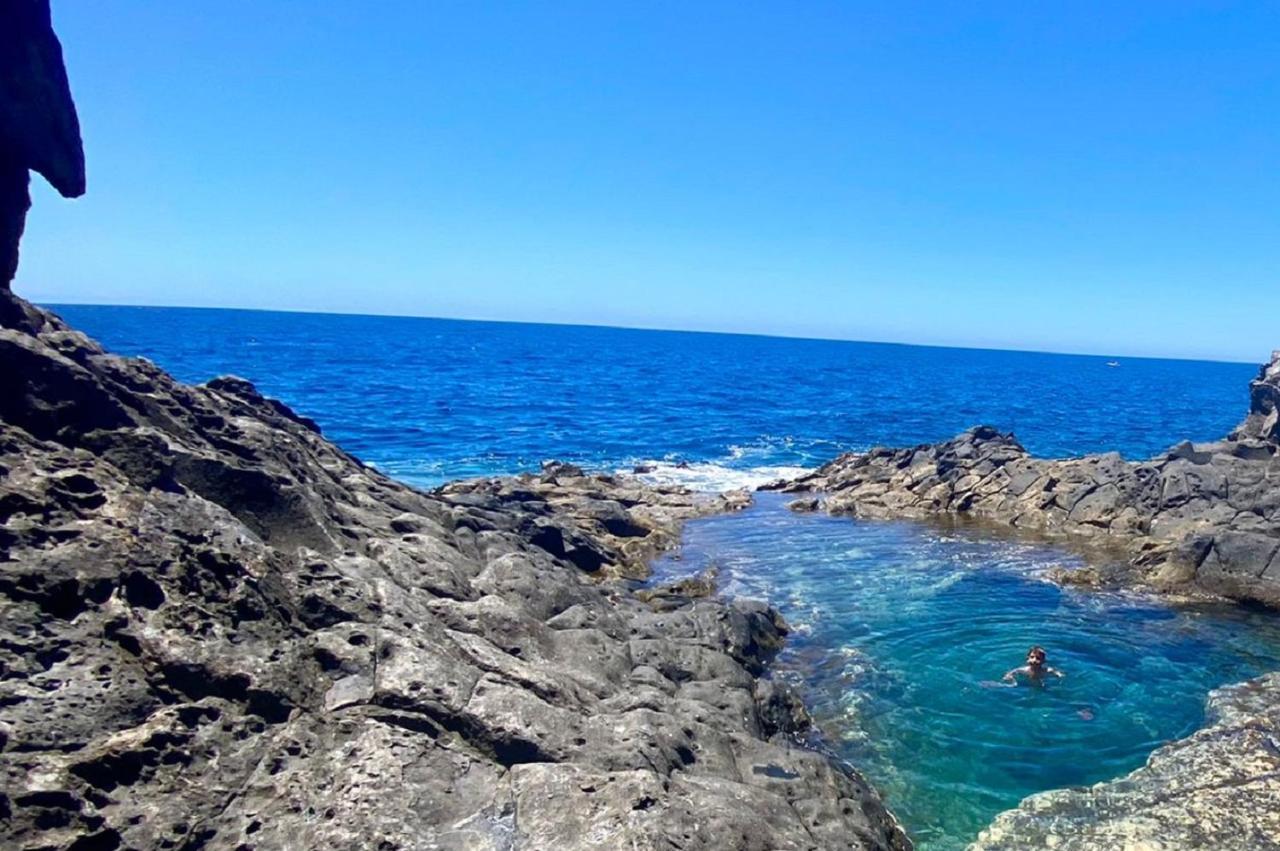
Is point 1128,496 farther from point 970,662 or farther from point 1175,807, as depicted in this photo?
point 1175,807

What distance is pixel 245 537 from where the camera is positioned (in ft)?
40.4

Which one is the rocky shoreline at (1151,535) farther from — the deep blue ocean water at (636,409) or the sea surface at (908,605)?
the deep blue ocean water at (636,409)

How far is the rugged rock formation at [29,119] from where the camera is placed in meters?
14.3

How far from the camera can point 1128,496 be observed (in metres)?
37.9

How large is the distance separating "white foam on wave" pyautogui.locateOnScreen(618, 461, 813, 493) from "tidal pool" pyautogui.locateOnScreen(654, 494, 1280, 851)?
14.9m

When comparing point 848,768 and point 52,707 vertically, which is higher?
point 52,707

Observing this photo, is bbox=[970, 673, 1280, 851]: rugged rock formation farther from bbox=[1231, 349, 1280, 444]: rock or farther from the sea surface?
bbox=[1231, 349, 1280, 444]: rock

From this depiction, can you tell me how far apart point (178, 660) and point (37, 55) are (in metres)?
12.0

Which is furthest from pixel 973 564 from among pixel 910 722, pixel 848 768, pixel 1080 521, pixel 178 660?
pixel 178 660

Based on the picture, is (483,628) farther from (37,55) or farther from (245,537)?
(37,55)

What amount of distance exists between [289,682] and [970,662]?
58.9ft

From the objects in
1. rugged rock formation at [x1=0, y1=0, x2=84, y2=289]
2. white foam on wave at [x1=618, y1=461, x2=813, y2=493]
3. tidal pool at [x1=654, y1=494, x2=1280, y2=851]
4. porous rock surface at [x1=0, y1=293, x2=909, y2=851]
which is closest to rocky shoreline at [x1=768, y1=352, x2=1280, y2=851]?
tidal pool at [x1=654, y1=494, x2=1280, y2=851]

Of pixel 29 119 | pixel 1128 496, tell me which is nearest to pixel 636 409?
pixel 1128 496

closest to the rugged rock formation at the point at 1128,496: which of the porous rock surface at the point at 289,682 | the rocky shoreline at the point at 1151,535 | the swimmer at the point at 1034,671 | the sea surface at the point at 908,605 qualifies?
the rocky shoreline at the point at 1151,535
